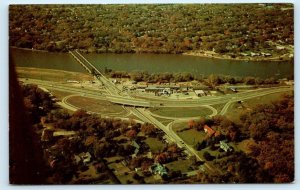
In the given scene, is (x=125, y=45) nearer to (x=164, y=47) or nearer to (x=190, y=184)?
(x=164, y=47)

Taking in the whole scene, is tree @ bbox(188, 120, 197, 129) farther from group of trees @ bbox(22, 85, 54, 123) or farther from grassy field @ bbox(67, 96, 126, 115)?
group of trees @ bbox(22, 85, 54, 123)

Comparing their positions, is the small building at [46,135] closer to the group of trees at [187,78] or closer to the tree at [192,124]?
the group of trees at [187,78]

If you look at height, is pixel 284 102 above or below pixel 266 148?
above

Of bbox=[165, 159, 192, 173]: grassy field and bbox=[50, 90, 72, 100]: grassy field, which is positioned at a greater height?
bbox=[50, 90, 72, 100]: grassy field

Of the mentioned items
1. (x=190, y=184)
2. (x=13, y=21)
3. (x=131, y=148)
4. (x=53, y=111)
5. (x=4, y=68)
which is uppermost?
(x=13, y=21)

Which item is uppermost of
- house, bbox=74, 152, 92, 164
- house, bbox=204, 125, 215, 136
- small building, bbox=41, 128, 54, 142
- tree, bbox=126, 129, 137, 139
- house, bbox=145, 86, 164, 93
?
house, bbox=145, 86, 164, 93

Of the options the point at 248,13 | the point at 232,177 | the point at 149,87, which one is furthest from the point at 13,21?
the point at 232,177

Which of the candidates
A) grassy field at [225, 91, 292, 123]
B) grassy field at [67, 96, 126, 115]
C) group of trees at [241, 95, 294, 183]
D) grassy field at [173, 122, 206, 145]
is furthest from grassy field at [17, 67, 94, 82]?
group of trees at [241, 95, 294, 183]
